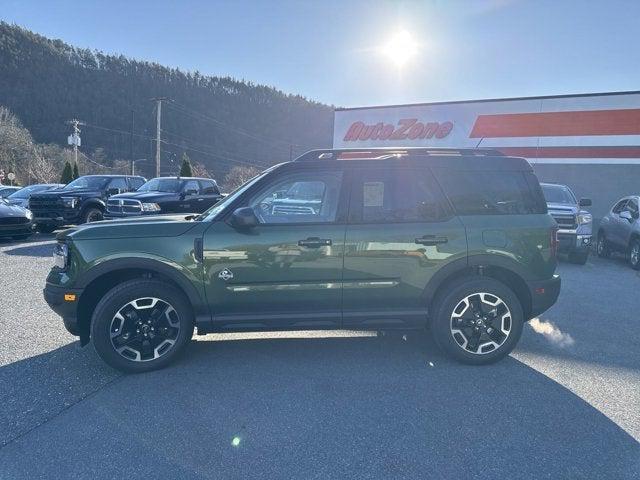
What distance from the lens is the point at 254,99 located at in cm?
6838

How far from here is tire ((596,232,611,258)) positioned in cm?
1184

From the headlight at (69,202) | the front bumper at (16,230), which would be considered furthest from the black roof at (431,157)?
the headlight at (69,202)

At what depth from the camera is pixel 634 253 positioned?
1025 cm

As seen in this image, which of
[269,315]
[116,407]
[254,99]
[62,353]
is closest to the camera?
[116,407]

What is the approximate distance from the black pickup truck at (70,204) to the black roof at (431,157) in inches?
425

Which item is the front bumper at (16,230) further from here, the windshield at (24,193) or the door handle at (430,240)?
the door handle at (430,240)

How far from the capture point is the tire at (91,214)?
13.4 metres

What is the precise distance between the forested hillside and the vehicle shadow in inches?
2193

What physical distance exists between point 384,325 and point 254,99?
226 feet

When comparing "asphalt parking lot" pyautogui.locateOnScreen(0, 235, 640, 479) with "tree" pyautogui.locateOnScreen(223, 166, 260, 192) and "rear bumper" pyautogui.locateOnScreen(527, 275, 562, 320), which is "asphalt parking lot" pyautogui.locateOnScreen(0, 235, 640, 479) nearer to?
"rear bumper" pyautogui.locateOnScreen(527, 275, 562, 320)

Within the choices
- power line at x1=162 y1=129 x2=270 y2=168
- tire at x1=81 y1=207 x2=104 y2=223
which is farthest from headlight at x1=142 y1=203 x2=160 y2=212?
power line at x1=162 y1=129 x2=270 y2=168

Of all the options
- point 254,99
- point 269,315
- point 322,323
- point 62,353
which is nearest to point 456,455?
point 322,323

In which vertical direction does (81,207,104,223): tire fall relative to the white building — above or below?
below

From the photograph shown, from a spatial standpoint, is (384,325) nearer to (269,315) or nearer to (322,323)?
(322,323)
